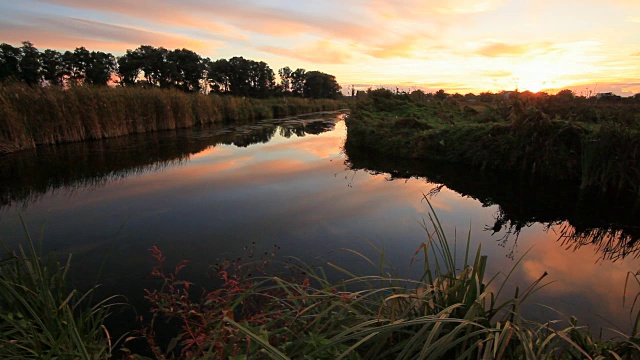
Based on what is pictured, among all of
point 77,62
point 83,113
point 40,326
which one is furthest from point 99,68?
point 40,326

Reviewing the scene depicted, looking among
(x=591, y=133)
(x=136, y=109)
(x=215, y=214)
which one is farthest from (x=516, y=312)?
(x=136, y=109)

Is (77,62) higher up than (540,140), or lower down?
higher up

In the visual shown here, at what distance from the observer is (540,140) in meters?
8.73

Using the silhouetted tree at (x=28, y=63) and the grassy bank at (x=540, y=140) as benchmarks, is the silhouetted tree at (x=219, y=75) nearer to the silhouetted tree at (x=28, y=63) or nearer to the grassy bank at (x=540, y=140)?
the silhouetted tree at (x=28, y=63)

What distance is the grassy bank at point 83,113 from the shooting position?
12406 mm

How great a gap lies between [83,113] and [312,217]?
14.6 m

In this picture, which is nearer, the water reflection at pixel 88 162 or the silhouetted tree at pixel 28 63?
the water reflection at pixel 88 162

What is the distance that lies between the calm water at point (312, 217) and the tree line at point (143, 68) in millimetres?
36246

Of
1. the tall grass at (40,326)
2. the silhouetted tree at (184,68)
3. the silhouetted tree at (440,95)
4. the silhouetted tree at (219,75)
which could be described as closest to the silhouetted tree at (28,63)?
the silhouetted tree at (184,68)

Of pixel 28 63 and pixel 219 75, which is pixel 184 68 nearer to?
pixel 219 75

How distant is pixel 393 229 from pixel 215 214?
11.8 ft

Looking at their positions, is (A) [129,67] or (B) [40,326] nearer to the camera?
(B) [40,326]

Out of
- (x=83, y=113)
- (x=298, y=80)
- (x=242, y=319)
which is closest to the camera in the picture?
(x=242, y=319)

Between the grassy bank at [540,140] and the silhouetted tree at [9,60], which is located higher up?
the silhouetted tree at [9,60]
